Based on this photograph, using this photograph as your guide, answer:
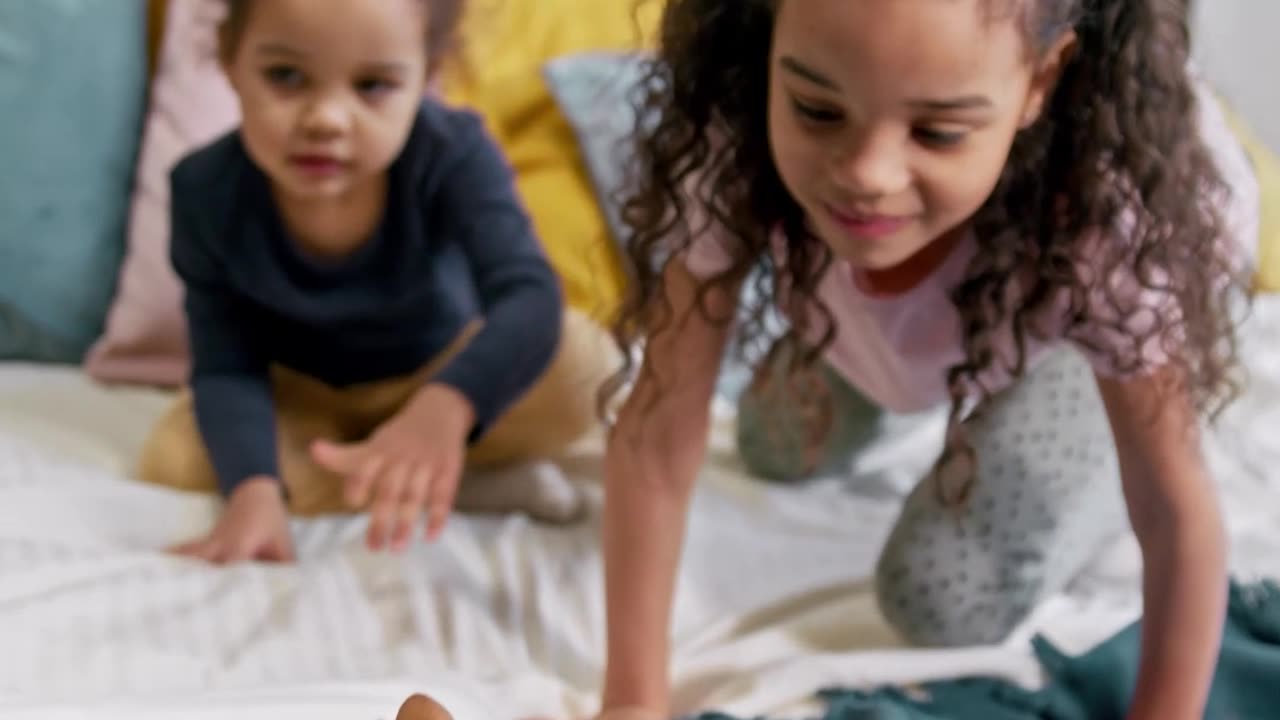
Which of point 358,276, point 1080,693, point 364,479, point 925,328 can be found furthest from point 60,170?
point 1080,693

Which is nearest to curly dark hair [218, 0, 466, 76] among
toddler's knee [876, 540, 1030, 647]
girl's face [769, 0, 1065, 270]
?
girl's face [769, 0, 1065, 270]

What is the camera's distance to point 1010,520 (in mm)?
840

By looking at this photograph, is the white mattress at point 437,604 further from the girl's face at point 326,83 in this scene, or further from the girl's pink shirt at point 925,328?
the girl's face at point 326,83

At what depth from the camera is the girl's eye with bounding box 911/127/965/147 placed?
54 centimetres

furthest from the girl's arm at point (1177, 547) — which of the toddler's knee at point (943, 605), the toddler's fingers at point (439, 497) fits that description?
the toddler's fingers at point (439, 497)

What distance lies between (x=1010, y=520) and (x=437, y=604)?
388mm

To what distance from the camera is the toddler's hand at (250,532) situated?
849mm

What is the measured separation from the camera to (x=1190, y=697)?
26.5 inches

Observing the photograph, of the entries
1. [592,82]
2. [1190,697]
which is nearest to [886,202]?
[1190,697]

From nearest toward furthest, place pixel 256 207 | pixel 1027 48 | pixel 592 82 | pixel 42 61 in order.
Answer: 1. pixel 1027 48
2. pixel 256 207
3. pixel 42 61
4. pixel 592 82

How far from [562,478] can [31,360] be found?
55 centimetres

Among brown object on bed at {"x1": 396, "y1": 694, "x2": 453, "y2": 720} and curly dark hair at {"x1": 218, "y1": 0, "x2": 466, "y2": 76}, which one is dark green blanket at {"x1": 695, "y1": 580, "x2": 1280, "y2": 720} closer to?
brown object on bed at {"x1": 396, "y1": 694, "x2": 453, "y2": 720}

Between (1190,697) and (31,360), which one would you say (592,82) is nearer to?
(31,360)

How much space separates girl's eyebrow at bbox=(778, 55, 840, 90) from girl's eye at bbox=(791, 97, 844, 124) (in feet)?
0.05
